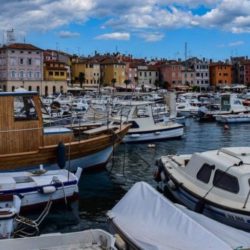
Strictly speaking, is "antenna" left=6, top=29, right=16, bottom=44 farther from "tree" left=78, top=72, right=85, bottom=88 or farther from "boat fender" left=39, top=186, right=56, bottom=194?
"boat fender" left=39, top=186, right=56, bottom=194

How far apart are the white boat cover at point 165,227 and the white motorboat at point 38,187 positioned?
450 centimetres

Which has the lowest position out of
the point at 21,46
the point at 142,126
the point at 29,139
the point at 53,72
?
the point at 142,126

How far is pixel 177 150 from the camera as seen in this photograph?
30.2m

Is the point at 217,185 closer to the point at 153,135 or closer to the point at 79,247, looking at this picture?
the point at 79,247

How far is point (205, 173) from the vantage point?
1384 cm

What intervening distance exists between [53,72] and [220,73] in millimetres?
52773

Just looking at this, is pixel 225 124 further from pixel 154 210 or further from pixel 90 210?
pixel 154 210

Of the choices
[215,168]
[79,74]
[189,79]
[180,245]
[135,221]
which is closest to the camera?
[180,245]

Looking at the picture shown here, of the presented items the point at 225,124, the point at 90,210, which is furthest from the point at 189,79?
the point at 90,210

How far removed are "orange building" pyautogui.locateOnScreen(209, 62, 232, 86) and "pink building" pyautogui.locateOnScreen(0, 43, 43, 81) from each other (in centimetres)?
5512

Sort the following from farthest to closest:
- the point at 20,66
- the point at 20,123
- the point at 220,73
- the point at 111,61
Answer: the point at 220,73 → the point at 111,61 → the point at 20,66 → the point at 20,123

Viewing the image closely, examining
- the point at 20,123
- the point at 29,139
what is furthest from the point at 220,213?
the point at 20,123

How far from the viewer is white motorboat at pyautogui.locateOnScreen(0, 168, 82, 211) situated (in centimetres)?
1427

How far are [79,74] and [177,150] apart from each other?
94337 millimetres
